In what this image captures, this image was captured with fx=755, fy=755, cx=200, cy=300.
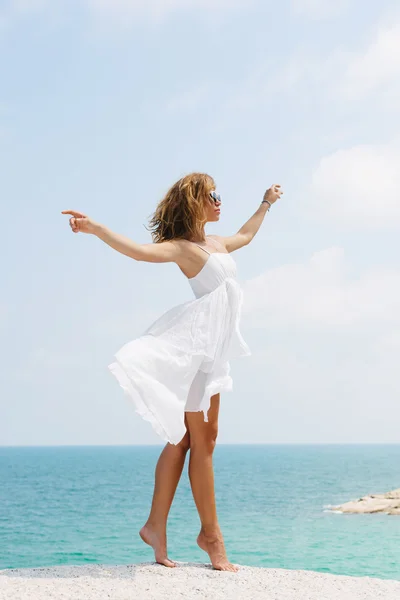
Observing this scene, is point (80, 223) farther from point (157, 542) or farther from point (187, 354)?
point (157, 542)

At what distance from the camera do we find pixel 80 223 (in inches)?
172

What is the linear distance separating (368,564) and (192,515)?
16.0 m

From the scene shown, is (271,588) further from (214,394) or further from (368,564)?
(368,564)

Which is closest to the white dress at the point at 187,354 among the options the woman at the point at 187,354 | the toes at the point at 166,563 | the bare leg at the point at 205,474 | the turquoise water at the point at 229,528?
the woman at the point at 187,354

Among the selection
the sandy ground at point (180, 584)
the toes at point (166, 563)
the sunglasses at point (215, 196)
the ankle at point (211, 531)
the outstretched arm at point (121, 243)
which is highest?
the sunglasses at point (215, 196)

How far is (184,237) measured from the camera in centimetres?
494

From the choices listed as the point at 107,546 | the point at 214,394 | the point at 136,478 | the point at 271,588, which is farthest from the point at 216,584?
the point at 136,478

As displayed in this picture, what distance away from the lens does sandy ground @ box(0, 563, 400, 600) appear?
4082mm

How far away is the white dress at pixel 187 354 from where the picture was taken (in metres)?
4.50

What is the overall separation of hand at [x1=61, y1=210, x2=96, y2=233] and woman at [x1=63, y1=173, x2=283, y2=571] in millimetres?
10

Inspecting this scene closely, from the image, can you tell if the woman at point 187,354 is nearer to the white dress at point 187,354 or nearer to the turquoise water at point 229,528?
the white dress at point 187,354

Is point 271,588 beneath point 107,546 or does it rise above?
above

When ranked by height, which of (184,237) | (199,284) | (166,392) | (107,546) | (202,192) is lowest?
(107,546)

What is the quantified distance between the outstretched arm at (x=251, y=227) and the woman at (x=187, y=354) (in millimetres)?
180
